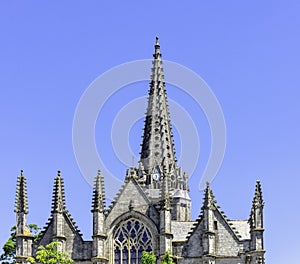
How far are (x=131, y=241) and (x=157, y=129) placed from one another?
58.8ft

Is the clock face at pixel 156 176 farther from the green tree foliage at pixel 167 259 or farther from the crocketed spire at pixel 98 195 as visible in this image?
the green tree foliage at pixel 167 259

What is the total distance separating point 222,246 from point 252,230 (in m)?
2.97

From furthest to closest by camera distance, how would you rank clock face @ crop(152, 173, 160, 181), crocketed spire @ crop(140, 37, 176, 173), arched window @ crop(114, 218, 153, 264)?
crocketed spire @ crop(140, 37, 176, 173) → clock face @ crop(152, 173, 160, 181) → arched window @ crop(114, 218, 153, 264)

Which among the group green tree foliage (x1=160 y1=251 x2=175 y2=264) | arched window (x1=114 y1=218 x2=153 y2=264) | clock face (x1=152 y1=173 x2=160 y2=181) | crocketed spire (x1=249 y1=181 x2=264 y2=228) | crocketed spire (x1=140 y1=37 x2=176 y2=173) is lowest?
green tree foliage (x1=160 y1=251 x2=175 y2=264)

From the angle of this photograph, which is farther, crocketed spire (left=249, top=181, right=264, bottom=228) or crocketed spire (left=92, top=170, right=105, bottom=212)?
crocketed spire (left=92, top=170, right=105, bottom=212)

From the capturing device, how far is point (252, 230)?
289 ft

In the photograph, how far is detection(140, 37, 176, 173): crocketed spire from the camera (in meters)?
103

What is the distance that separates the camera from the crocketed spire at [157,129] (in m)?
103

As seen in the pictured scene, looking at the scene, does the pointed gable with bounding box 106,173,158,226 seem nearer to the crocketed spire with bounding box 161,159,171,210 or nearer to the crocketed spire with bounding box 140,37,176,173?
the crocketed spire with bounding box 161,159,171,210

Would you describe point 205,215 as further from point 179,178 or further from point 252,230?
point 179,178

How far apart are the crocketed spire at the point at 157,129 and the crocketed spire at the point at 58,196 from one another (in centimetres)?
1329

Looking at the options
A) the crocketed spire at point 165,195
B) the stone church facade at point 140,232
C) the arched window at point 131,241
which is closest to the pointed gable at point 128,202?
the stone church facade at point 140,232

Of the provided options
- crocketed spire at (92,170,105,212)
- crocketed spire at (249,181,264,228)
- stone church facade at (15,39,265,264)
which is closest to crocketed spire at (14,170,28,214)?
stone church facade at (15,39,265,264)

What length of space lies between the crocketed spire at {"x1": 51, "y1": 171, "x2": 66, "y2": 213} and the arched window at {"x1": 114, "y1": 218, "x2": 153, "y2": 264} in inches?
206
